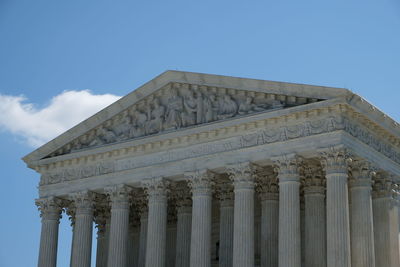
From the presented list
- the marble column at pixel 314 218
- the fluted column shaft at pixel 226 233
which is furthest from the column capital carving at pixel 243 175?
the fluted column shaft at pixel 226 233

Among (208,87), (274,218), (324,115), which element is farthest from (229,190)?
(324,115)

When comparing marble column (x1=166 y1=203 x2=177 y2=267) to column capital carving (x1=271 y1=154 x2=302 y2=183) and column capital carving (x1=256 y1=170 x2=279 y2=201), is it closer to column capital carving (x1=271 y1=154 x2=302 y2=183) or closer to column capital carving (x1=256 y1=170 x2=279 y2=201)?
column capital carving (x1=256 y1=170 x2=279 y2=201)

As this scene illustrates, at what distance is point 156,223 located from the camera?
53.1 m

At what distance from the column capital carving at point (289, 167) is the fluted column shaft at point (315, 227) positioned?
4300 mm

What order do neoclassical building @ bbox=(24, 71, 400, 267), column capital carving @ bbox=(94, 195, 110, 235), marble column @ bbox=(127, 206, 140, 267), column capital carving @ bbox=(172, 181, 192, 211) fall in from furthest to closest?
1. column capital carving @ bbox=(94, 195, 110, 235)
2. marble column @ bbox=(127, 206, 140, 267)
3. column capital carving @ bbox=(172, 181, 192, 211)
4. neoclassical building @ bbox=(24, 71, 400, 267)

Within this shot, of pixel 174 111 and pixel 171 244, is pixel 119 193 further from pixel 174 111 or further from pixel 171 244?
pixel 171 244

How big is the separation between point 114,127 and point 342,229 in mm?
19269

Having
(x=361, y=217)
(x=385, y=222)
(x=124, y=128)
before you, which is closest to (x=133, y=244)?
(x=124, y=128)

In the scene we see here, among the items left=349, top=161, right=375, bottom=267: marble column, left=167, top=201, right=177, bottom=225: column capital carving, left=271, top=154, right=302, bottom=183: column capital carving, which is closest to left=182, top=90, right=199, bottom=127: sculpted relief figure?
left=271, top=154, right=302, bottom=183: column capital carving

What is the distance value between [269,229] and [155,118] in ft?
34.5

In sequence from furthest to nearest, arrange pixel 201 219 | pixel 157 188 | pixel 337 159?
1. pixel 157 188
2. pixel 201 219
3. pixel 337 159

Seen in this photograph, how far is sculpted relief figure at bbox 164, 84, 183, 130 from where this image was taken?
53.2 meters

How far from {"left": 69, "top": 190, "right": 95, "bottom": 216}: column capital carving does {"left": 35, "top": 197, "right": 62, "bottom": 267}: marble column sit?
7.43ft

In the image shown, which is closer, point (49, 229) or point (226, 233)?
point (226, 233)
